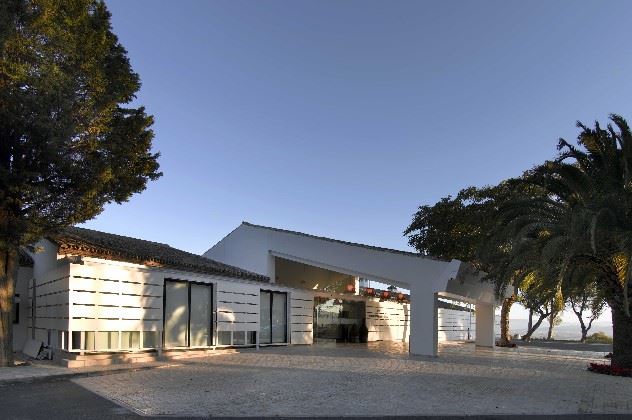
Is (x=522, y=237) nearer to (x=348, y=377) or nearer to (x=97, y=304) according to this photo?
(x=348, y=377)

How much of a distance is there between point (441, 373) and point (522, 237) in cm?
454

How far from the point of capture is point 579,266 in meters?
17.4

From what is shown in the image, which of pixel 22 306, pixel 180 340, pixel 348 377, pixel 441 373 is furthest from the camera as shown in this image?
pixel 22 306

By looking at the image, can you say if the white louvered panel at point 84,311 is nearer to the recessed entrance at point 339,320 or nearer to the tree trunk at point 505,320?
the recessed entrance at point 339,320

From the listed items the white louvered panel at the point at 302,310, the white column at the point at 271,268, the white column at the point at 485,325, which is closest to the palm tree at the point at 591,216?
the white louvered panel at the point at 302,310

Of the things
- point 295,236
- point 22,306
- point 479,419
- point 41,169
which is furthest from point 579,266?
point 22,306

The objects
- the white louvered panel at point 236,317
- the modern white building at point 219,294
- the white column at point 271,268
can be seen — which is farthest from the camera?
the white column at point 271,268

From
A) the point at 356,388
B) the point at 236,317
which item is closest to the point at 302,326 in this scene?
the point at 236,317

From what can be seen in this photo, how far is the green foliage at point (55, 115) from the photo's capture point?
14.5 m

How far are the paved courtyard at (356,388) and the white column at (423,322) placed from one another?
2387 mm

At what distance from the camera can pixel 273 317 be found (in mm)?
25516

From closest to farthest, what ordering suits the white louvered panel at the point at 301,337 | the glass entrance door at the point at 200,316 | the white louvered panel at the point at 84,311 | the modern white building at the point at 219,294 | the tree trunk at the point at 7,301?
the tree trunk at the point at 7,301, the white louvered panel at the point at 84,311, the modern white building at the point at 219,294, the glass entrance door at the point at 200,316, the white louvered panel at the point at 301,337

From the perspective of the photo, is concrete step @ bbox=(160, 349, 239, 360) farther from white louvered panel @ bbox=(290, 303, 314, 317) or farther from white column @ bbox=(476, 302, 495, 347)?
white column @ bbox=(476, 302, 495, 347)

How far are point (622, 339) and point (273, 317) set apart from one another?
13949 millimetres
